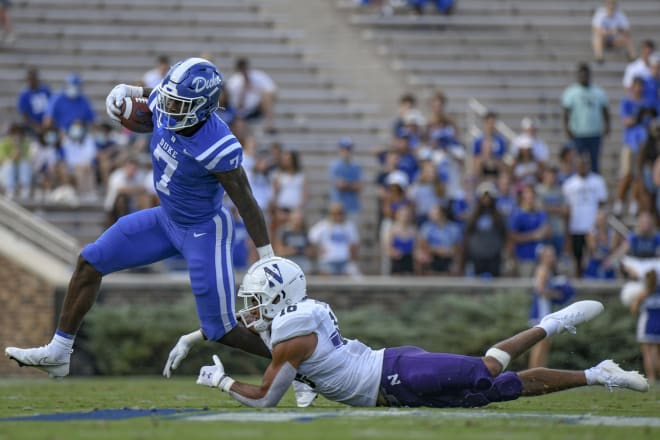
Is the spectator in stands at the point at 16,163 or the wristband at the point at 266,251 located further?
the spectator in stands at the point at 16,163

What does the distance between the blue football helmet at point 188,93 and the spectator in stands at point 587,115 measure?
10726 millimetres

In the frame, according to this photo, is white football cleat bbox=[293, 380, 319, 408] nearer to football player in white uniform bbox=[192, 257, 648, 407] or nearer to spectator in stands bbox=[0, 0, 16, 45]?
football player in white uniform bbox=[192, 257, 648, 407]

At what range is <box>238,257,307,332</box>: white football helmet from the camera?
338 inches

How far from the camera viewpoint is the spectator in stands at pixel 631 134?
19297 mm

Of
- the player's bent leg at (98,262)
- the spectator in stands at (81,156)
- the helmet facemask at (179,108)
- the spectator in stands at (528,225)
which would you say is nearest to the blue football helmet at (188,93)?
the helmet facemask at (179,108)

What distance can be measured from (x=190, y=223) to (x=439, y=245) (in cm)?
843

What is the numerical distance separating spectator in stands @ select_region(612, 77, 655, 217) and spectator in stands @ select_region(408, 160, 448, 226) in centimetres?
271

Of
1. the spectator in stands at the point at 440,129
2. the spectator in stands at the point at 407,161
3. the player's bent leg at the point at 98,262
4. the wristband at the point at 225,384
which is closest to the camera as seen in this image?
the wristband at the point at 225,384

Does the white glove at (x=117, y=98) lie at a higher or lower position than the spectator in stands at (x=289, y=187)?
higher

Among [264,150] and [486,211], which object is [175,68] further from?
[264,150]

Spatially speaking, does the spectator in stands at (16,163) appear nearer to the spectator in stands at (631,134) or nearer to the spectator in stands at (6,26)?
the spectator in stands at (6,26)

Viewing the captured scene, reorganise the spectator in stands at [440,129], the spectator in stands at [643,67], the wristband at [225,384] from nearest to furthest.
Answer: the wristband at [225,384] < the spectator in stands at [440,129] < the spectator in stands at [643,67]

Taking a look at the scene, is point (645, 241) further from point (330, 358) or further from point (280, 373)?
point (280, 373)

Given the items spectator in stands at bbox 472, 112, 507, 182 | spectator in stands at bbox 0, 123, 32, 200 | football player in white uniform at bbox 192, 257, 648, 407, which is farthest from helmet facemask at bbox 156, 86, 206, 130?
spectator in stands at bbox 472, 112, 507, 182
